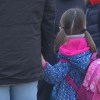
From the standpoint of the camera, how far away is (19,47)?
1938 millimetres

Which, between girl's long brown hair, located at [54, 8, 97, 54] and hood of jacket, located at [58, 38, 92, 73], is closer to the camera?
hood of jacket, located at [58, 38, 92, 73]

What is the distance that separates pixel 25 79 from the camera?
6.50ft

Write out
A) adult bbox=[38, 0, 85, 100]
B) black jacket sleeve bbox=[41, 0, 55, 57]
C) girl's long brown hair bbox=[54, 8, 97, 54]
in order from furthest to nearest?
adult bbox=[38, 0, 85, 100] < girl's long brown hair bbox=[54, 8, 97, 54] < black jacket sleeve bbox=[41, 0, 55, 57]

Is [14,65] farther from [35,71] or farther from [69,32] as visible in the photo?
[69,32]

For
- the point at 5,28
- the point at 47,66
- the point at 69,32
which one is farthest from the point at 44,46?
the point at 5,28

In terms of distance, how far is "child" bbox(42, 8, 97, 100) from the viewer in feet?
8.57

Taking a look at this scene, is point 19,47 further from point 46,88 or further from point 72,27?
point 46,88

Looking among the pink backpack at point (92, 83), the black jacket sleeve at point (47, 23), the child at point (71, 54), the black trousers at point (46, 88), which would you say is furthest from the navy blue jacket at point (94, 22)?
the black jacket sleeve at point (47, 23)

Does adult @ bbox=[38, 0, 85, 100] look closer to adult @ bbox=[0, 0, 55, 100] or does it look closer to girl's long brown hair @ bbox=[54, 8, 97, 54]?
girl's long brown hair @ bbox=[54, 8, 97, 54]

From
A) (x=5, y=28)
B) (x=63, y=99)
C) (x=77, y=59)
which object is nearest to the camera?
(x=5, y=28)

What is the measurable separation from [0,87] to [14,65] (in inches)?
7.6

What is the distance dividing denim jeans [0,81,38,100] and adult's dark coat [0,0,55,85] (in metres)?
0.08

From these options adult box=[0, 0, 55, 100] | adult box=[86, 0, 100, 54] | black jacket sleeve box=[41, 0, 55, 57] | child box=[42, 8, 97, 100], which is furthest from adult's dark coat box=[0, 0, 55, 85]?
adult box=[86, 0, 100, 54]

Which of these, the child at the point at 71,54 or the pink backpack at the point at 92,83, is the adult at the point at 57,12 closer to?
the child at the point at 71,54
